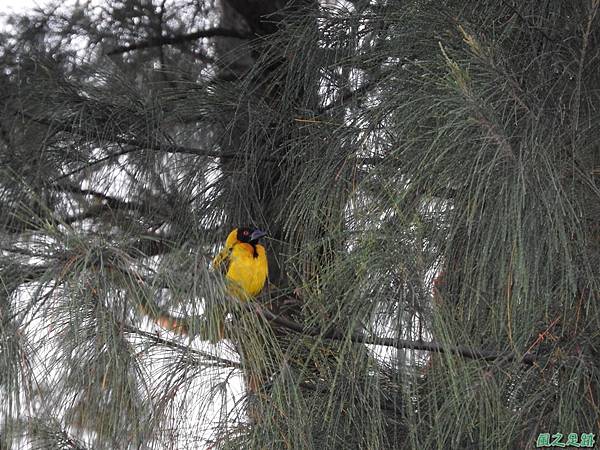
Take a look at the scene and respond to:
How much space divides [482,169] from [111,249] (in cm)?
48

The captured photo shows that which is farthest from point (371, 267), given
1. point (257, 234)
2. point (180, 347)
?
point (257, 234)

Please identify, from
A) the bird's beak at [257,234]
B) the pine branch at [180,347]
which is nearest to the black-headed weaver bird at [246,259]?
the bird's beak at [257,234]

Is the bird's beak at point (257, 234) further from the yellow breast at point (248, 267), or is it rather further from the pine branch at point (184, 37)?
the pine branch at point (184, 37)

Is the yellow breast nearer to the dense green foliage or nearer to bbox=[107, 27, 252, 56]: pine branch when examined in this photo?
the dense green foliage

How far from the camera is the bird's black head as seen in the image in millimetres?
1966

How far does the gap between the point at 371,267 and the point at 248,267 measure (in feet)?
2.30

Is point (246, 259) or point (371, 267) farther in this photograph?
point (246, 259)

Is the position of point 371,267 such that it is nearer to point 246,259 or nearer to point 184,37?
point 246,259

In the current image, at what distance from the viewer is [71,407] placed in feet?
3.98

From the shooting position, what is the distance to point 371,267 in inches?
53.3

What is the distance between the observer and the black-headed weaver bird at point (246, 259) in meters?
1.89

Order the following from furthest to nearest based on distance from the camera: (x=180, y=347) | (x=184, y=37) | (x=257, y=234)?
(x=184, y=37) < (x=257, y=234) < (x=180, y=347)

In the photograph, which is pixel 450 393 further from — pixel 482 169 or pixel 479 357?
pixel 482 169

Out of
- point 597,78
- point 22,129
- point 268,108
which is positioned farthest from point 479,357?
point 22,129
